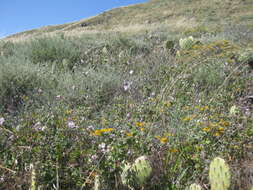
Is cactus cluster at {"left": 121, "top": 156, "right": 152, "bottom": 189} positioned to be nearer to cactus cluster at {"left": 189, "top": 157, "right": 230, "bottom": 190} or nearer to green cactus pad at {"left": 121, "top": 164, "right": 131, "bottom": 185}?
green cactus pad at {"left": 121, "top": 164, "right": 131, "bottom": 185}

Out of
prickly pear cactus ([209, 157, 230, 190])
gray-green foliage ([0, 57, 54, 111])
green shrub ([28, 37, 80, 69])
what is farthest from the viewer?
green shrub ([28, 37, 80, 69])

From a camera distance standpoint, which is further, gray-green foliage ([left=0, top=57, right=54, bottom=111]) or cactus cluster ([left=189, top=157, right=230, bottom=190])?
gray-green foliage ([left=0, top=57, right=54, bottom=111])

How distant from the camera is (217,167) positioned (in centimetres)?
138

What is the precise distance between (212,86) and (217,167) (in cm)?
229

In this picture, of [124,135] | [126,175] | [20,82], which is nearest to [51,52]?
[20,82]

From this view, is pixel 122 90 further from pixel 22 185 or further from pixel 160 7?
pixel 160 7

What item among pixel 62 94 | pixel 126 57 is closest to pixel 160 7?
pixel 126 57

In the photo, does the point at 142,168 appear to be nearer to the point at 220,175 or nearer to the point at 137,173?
the point at 137,173

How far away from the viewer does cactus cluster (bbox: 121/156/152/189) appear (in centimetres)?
144

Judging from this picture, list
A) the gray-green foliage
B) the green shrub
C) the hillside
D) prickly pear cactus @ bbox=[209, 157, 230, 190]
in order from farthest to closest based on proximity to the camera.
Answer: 1. the green shrub
2. the gray-green foliage
3. the hillside
4. prickly pear cactus @ bbox=[209, 157, 230, 190]

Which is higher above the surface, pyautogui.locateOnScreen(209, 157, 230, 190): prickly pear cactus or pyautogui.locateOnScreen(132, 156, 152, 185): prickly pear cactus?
pyautogui.locateOnScreen(132, 156, 152, 185): prickly pear cactus

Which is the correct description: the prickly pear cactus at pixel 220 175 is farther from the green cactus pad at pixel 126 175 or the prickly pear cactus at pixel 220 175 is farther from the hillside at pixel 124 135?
the green cactus pad at pixel 126 175

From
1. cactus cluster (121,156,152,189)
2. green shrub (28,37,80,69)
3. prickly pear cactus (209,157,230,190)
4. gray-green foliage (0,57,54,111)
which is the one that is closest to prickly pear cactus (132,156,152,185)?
cactus cluster (121,156,152,189)

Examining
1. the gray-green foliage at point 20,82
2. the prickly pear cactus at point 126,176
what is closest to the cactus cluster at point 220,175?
the prickly pear cactus at point 126,176
